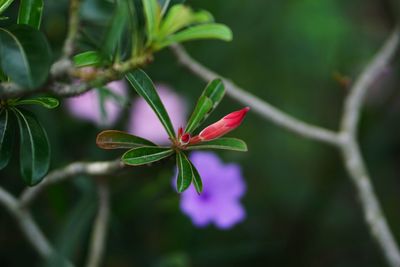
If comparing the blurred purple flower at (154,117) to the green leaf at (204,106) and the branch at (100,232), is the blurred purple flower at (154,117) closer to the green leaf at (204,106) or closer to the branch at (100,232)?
the branch at (100,232)

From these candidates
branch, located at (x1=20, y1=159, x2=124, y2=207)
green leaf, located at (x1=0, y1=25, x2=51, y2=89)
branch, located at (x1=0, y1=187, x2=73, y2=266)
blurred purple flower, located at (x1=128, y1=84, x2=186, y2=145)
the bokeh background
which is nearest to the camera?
green leaf, located at (x1=0, y1=25, x2=51, y2=89)

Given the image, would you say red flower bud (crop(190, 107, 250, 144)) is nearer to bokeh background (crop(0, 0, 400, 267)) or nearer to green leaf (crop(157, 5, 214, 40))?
green leaf (crop(157, 5, 214, 40))

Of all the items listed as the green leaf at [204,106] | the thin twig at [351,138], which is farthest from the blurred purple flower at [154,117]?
the green leaf at [204,106]

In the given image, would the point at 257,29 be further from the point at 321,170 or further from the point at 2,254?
the point at 2,254

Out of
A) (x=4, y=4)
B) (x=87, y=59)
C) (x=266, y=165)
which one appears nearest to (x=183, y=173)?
(x=87, y=59)

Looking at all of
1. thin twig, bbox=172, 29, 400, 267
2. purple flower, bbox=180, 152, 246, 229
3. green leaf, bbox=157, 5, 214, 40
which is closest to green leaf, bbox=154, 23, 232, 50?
green leaf, bbox=157, 5, 214, 40

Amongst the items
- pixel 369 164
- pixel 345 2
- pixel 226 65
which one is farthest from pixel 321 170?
pixel 345 2
